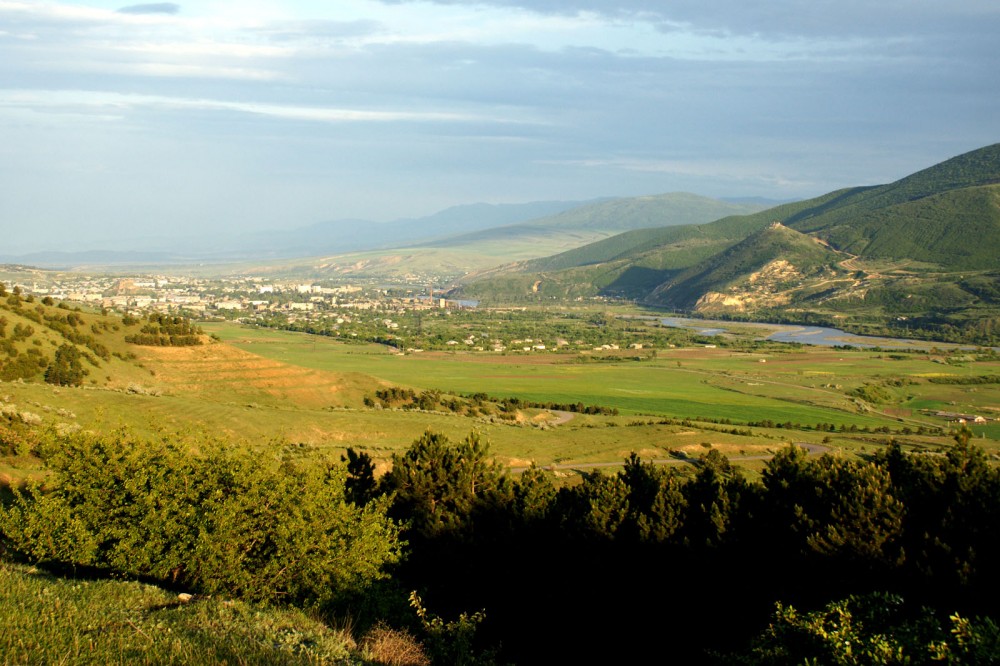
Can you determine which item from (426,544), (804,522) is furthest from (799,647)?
(426,544)

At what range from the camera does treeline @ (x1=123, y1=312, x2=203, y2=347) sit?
2370 inches

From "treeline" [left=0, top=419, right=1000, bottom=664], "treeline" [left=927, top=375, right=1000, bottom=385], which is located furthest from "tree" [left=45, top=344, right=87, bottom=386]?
"treeline" [left=927, top=375, right=1000, bottom=385]

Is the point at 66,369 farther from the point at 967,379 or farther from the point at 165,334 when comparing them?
the point at 967,379

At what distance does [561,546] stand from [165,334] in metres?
48.8

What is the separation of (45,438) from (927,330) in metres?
169

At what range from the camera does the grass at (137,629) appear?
9.41 meters

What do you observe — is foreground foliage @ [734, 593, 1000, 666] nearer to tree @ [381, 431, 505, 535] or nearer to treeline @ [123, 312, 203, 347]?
tree @ [381, 431, 505, 535]

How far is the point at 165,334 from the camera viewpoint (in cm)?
6234

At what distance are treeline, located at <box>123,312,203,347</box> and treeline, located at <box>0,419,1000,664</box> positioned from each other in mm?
35704

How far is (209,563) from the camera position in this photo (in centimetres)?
1530

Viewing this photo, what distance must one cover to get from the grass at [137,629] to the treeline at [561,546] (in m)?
1.96

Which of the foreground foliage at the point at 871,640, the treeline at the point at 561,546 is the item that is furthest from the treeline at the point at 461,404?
the foreground foliage at the point at 871,640

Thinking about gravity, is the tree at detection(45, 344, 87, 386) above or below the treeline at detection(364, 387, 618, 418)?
above

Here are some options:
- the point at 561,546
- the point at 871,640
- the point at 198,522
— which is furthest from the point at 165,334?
the point at 871,640
